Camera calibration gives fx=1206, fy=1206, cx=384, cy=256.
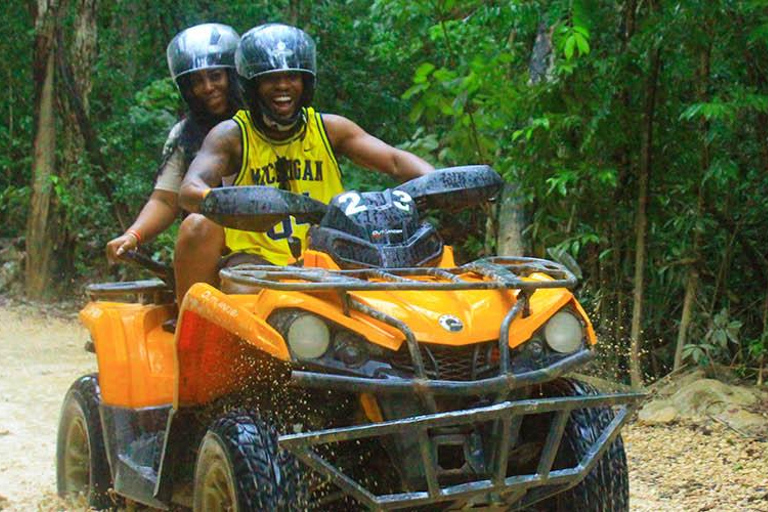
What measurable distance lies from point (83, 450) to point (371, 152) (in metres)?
1.86

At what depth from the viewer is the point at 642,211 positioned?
6727 mm

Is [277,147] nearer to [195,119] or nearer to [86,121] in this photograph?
[195,119]

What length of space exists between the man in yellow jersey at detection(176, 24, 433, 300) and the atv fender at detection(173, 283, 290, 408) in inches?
20.2

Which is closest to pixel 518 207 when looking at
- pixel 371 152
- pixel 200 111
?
pixel 200 111

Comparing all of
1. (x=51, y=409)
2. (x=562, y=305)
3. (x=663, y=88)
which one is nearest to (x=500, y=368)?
(x=562, y=305)

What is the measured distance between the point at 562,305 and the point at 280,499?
0.99 metres

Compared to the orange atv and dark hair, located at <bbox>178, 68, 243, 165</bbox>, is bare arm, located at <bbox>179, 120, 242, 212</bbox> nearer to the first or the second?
the orange atv

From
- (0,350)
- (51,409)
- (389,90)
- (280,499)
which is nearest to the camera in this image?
(280,499)

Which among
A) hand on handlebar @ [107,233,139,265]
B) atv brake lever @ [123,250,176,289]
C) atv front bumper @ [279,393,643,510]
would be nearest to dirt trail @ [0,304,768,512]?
atv brake lever @ [123,250,176,289]

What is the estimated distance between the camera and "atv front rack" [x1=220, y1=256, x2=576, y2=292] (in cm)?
324

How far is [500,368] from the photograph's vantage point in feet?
10.7

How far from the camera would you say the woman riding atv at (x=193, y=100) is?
5.20 meters

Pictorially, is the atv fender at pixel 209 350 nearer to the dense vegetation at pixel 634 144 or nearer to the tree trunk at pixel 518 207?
the dense vegetation at pixel 634 144

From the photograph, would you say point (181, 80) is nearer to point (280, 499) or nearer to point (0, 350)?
point (280, 499)
